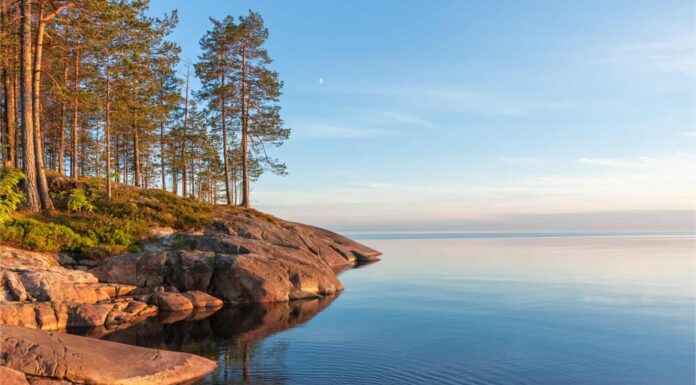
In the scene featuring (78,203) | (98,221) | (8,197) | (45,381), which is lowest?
(45,381)

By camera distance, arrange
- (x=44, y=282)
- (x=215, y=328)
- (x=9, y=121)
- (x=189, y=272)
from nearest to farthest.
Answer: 1. (x=215, y=328)
2. (x=44, y=282)
3. (x=189, y=272)
4. (x=9, y=121)

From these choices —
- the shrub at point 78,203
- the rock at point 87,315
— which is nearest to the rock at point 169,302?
the rock at point 87,315

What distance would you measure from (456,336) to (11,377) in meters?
10.9

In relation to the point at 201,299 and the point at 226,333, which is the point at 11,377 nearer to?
the point at 226,333

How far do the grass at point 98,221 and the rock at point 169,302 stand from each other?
14.3 ft

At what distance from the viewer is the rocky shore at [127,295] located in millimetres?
8766

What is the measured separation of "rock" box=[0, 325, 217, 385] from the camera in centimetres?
848

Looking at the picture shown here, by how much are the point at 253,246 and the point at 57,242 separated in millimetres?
8639

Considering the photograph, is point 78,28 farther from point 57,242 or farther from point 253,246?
point 253,246

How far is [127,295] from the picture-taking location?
1709 cm

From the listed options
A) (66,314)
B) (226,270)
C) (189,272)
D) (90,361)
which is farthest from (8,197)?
(90,361)

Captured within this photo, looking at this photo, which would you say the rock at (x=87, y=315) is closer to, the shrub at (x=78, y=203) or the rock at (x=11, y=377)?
the rock at (x=11, y=377)

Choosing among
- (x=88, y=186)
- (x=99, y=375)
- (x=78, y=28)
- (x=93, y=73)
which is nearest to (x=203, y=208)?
(x=88, y=186)

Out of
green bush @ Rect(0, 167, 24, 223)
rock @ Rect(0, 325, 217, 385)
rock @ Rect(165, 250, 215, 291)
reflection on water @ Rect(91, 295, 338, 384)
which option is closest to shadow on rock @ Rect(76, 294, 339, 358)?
reflection on water @ Rect(91, 295, 338, 384)
